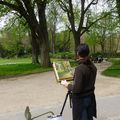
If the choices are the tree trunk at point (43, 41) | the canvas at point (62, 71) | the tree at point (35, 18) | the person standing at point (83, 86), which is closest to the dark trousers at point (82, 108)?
the person standing at point (83, 86)

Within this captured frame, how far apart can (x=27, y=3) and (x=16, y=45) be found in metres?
60.2

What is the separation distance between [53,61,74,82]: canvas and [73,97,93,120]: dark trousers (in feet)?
3.54

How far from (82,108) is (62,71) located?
55.4 inches

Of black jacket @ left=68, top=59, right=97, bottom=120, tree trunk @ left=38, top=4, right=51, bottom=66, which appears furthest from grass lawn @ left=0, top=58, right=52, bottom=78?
black jacket @ left=68, top=59, right=97, bottom=120

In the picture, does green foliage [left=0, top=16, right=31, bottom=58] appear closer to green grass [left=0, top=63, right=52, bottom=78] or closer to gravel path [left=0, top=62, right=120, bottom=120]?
green grass [left=0, top=63, right=52, bottom=78]

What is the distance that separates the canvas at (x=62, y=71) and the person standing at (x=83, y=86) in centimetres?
102

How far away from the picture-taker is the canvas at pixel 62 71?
23.6 feet

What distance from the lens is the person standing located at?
5887mm

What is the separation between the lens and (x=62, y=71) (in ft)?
24.2

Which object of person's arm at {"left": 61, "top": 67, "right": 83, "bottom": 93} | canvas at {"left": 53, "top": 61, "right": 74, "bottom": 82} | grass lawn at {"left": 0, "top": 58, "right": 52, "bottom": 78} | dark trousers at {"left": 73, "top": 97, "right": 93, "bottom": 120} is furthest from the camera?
grass lawn at {"left": 0, "top": 58, "right": 52, "bottom": 78}

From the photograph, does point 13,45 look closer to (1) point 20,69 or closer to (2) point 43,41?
(2) point 43,41

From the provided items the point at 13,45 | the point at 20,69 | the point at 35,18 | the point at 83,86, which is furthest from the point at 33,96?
the point at 13,45

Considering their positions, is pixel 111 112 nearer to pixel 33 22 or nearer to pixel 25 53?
pixel 33 22

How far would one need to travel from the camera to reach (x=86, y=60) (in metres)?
5.98
